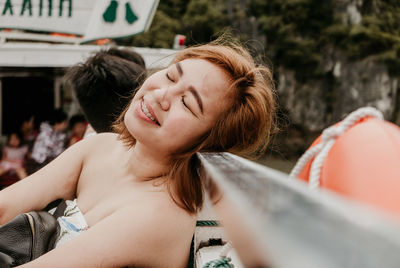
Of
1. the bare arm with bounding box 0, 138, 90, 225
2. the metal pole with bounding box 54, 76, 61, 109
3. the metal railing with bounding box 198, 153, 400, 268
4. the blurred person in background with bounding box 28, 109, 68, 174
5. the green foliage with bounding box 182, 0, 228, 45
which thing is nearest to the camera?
the metal railing with bounding box 198, 153, 400, 268

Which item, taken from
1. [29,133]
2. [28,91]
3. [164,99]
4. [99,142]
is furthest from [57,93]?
[164,99]

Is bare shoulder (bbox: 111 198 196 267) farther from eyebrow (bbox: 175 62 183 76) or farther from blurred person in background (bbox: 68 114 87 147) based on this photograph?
blurred person in background (bbox: 68 114 87 147)

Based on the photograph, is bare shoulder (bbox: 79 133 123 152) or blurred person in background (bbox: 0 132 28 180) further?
blurred person in background (bbox: 0 132 28 180)

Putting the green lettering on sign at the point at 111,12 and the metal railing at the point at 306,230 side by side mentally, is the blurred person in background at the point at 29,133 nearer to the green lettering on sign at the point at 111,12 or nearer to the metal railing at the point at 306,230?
the green lettering on sign at the point at 111,12

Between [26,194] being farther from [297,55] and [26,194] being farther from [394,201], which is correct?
[297,55]

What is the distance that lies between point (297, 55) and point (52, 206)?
19942 millimetres

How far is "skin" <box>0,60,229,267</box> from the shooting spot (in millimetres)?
1053

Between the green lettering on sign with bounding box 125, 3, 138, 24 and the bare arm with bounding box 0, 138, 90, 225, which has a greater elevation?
the green lettering on sign with bounding box 125, 3, 138, 24

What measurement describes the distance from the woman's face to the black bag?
387 mm

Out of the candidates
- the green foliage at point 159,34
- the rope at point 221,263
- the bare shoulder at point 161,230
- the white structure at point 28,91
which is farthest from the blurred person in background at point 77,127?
the green foliage at point 159,34

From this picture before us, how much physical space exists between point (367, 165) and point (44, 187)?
1160 mm

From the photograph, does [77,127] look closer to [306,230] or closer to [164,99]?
[164,99]

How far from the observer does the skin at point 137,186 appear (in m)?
1.05

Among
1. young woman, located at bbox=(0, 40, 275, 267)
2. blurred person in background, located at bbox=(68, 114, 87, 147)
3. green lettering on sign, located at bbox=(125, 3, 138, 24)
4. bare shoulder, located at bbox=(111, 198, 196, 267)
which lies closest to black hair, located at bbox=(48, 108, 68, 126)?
blurred person in background, located at bbox=(68, 114, 87, 147)
